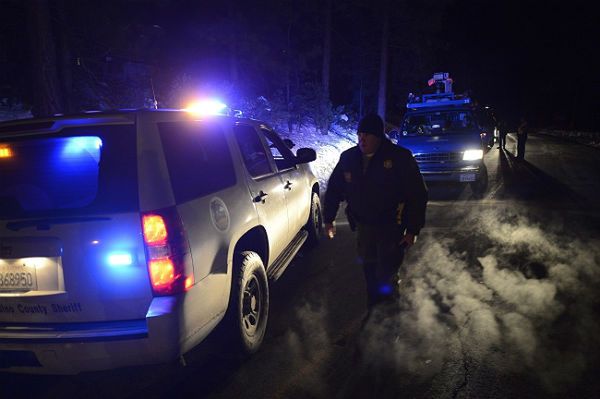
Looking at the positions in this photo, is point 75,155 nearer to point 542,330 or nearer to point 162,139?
point 162,139

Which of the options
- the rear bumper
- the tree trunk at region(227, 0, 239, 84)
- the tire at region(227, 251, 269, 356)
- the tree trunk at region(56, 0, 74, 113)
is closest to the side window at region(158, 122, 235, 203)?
the tire at region(227, 251, 269, 356)

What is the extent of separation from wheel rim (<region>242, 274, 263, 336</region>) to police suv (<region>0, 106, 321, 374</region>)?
0.45 meters

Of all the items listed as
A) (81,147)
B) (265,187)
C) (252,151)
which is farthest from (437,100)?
(81,147)

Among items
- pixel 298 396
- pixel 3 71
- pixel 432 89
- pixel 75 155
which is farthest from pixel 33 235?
pixel 432 89

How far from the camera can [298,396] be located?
291cm

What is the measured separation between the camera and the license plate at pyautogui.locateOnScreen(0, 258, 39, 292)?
2508mm

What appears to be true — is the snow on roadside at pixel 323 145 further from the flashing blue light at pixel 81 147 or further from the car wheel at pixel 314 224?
the flashing blue light at pixel 81 147

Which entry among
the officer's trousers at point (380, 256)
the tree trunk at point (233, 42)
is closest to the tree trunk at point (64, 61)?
the tree trunk at point (233, 42)

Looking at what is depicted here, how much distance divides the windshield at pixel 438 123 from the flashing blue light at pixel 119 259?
9.35 metres

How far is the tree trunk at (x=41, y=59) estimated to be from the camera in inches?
366

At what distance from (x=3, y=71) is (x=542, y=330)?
13.4 metres

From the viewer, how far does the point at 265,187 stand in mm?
4066

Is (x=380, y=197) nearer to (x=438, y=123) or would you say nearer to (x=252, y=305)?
(x=252, y=305)

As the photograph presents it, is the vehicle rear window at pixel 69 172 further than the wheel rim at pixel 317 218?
No
